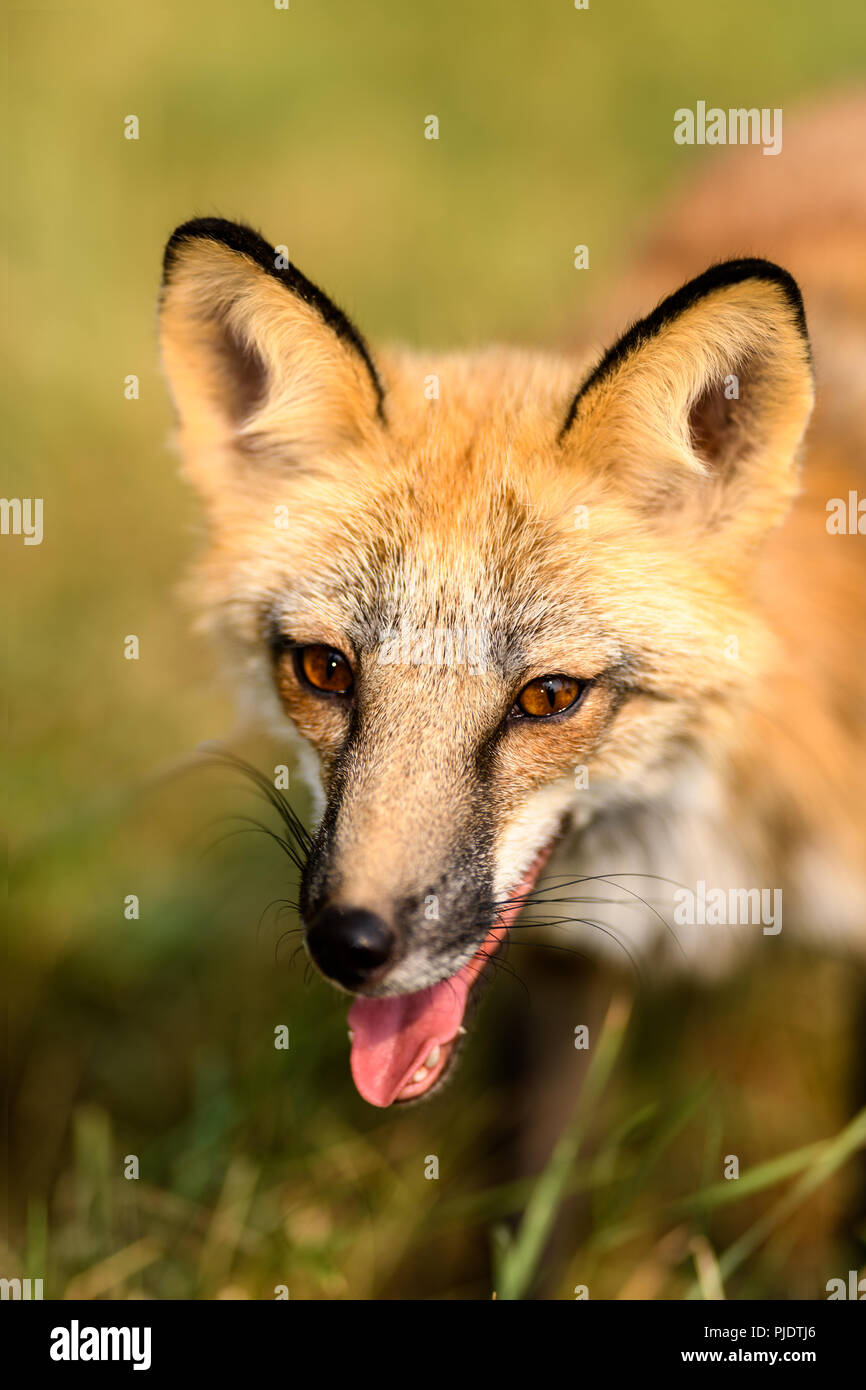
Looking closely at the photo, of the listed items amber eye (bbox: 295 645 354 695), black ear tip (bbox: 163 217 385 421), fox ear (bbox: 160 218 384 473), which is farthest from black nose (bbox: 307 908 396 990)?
black ear tip (bbox: 163 217 385 421)

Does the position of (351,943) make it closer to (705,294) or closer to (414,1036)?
(414,1036)

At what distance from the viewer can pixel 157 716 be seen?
6.18 m

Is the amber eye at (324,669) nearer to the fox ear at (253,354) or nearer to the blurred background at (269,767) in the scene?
the fox ear at (253,354)

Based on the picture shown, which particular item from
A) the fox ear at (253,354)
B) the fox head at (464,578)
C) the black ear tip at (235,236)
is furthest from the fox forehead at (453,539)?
the black ear tip at (235,236)

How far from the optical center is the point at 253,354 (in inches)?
127

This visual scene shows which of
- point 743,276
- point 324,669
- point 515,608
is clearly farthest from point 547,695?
point 743,276

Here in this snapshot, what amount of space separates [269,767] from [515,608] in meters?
2.83

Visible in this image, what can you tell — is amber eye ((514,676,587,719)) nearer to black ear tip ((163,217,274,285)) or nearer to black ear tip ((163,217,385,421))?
black ear tip ((163,217,385,421))

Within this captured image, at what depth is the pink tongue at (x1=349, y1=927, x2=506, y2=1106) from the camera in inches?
116

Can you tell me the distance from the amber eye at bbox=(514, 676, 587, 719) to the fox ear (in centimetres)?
87

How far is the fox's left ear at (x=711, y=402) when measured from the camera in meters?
2.63

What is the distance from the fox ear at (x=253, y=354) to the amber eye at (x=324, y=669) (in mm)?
621

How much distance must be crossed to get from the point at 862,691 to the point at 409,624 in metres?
1.63
